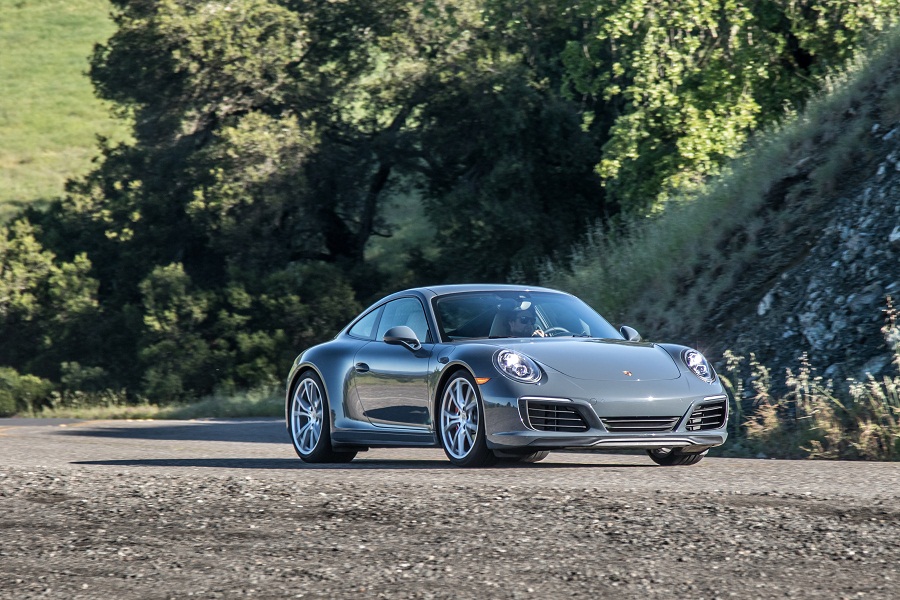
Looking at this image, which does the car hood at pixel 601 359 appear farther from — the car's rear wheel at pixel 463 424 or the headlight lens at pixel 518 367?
the car's rear wheel at pixel 463 424

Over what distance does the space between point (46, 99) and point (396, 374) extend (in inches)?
2803

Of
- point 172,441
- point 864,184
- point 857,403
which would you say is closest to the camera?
point 857,403

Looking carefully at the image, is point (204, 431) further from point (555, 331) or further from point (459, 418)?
→ point (459, 418)

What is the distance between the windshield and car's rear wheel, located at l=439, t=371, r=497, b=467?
0.64 meters

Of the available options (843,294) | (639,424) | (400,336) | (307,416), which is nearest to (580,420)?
(639,424)

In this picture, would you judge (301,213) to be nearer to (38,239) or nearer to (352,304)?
(352,304)

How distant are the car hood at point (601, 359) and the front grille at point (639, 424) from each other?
293mm

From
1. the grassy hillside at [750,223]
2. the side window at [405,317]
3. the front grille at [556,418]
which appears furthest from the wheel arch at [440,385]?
the grassy hillside at [750,223]

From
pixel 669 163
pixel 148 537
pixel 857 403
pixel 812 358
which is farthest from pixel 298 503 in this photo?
pixel 669 163

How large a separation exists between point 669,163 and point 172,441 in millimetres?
11265

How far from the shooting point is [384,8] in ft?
105

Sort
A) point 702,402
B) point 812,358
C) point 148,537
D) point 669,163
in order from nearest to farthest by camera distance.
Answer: point 148,537 → point 702,402 → point 812,358 → point 669,163

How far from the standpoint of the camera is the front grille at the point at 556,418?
10039 mm

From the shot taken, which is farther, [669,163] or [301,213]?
[301,213]
